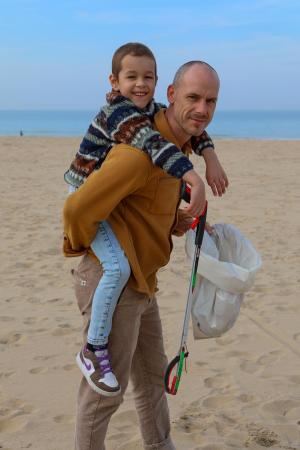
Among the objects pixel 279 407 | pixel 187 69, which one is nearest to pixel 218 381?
pixel 279 407

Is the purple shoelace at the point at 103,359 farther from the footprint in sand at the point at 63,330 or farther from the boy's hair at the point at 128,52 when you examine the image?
the footprint in sand at the point at 63,330

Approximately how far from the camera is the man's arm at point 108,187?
225 cm

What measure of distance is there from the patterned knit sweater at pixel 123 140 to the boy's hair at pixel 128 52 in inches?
14.7

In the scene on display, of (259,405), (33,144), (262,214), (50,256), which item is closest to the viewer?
(259,405)

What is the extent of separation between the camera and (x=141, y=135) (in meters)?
2.29

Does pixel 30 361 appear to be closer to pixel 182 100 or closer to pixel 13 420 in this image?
pixel 13 420

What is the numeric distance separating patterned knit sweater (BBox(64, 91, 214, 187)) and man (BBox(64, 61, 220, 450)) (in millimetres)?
Answer: 53

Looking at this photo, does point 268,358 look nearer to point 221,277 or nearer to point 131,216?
point 221,277

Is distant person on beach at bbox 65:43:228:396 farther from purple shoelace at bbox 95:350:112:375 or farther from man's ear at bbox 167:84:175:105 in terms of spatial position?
man's ear at bbox 167:84:175:105

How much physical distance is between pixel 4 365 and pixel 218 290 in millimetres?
2362

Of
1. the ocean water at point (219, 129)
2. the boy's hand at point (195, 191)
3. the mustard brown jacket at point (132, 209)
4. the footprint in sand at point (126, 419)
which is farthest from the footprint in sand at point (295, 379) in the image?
the ocean water at point (219, 129)

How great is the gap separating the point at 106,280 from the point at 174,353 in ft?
8.33

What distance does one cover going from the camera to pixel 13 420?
3738 millimetres

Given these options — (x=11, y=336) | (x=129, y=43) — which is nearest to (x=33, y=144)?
(x=11, y=336)
